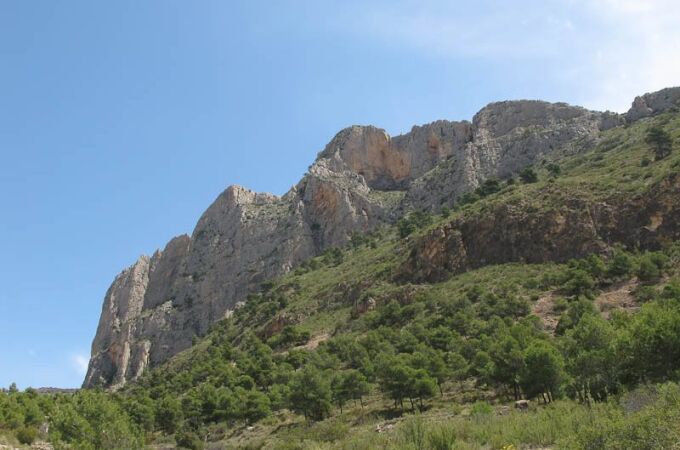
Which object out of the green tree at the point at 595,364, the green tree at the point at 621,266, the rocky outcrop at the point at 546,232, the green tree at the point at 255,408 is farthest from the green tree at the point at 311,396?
the rocky outcrop at the point at 546,232

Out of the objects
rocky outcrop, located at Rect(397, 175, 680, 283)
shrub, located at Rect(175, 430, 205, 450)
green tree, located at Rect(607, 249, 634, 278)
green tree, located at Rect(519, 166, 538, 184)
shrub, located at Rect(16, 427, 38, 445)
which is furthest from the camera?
green tree, located at Rect(519, 166, 538, 184)

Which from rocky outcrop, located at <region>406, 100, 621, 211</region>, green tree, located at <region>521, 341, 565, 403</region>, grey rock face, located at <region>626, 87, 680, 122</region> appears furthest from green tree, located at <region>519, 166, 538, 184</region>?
green tree, located at <region>521, 341, 565, 403</region>

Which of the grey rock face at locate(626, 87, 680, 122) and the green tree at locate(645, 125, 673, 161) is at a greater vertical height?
the grey rock face at locate(626, 87, 680, 122)

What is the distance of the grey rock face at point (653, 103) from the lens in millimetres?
97188

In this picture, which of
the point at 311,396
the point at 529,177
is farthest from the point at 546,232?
the point at 311,396

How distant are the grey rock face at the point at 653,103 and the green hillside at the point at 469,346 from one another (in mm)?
14611

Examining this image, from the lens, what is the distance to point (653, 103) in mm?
99812

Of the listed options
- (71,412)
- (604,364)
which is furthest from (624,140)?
(71,412)

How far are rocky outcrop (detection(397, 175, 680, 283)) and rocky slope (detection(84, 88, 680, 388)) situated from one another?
39770 mm

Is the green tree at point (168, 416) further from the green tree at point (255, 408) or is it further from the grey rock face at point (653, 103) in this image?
the grey rock face at point (653, 103)

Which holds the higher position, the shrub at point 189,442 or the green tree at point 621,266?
the green tree at point 621,266

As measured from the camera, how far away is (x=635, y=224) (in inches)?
2073

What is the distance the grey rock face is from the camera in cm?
9719

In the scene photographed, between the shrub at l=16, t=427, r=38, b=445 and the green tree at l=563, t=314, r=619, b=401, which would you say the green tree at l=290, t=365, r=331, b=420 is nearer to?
the shrub at l=16, t=427, r=38, b=445
